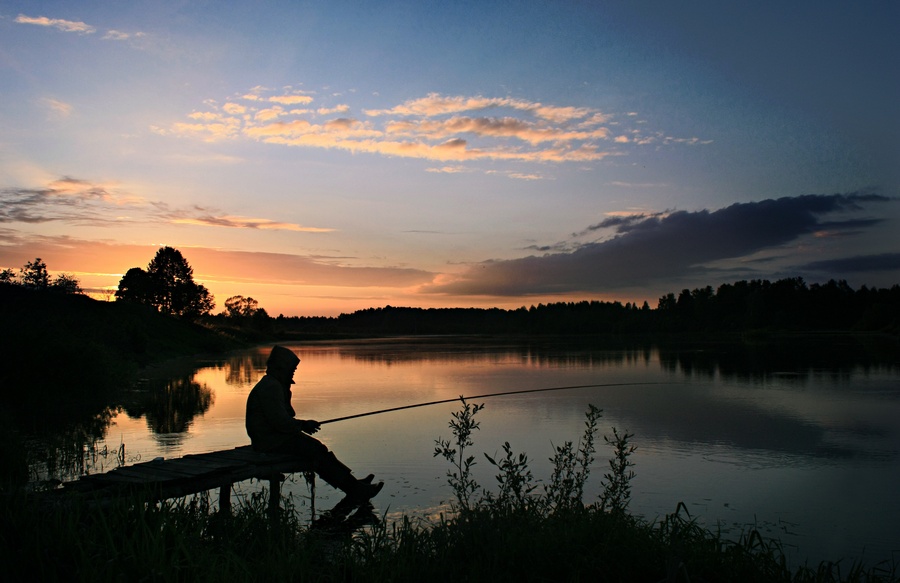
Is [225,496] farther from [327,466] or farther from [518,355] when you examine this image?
[518,355]

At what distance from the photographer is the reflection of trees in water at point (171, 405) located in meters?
14.2

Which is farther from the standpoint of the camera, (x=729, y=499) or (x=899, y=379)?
(x=899, y=379)

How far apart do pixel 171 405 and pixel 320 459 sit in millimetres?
10911

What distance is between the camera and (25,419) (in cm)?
1369

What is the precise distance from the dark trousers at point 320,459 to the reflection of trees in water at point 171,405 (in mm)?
6295

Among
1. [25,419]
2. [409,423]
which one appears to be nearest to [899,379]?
[409,423]

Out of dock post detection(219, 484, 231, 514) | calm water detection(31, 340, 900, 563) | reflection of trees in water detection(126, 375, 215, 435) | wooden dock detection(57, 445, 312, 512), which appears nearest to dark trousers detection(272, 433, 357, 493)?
wooden dock detection(57, 445, 312, 512)

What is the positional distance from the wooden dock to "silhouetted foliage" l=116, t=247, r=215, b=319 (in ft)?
209

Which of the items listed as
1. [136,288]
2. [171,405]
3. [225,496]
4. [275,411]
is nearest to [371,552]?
[225,496]

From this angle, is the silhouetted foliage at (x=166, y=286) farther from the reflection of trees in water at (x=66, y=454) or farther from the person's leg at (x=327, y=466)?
the person's leg at (x=327, y=466)

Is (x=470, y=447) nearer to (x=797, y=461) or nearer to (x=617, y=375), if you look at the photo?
(x=797, y=461)

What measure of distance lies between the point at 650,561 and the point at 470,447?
637 centimetres

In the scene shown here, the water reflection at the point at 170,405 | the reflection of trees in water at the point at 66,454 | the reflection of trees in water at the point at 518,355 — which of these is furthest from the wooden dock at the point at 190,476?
the reflection of trees in water at the point at 518,355

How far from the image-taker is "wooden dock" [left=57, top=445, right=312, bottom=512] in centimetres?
597
